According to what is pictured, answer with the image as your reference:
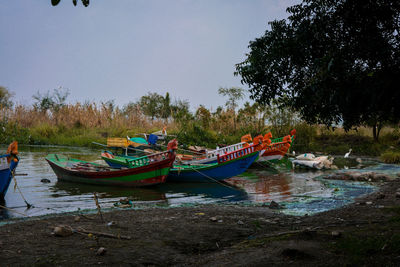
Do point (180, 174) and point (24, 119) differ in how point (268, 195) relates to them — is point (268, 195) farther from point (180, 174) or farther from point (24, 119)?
point (24, 119)

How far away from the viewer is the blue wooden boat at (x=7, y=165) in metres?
10.4

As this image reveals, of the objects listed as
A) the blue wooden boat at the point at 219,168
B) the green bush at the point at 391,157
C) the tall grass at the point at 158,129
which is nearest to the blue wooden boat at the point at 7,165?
the blue wooden boat at the point at 219,168

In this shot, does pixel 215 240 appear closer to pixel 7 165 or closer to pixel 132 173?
pixel 7 165

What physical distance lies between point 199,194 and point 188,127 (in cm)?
1553

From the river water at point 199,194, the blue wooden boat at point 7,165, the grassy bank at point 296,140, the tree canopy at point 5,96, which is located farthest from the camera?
the tree canopy at point 5,96

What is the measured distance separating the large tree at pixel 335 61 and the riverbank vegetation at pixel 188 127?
1650 cm

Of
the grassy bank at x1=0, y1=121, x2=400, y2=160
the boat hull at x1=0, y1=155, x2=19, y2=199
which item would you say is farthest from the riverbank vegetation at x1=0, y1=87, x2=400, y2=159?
the boat hull at x1=0, y1=155, x2=19, y2=199

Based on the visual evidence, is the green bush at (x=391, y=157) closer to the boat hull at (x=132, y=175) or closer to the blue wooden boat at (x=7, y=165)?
the boat hull at (x=132, y=175)

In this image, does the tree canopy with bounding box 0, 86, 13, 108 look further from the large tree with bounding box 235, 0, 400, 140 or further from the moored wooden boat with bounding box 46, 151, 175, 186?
the large tree with bounding box 235, 0, 400, 140

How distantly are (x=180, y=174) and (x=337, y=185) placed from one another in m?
5.83

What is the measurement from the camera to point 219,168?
47.3 feet

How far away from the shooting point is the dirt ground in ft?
16.0

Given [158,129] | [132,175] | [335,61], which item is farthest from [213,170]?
[158,129]

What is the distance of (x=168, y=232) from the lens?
655 centimetres
